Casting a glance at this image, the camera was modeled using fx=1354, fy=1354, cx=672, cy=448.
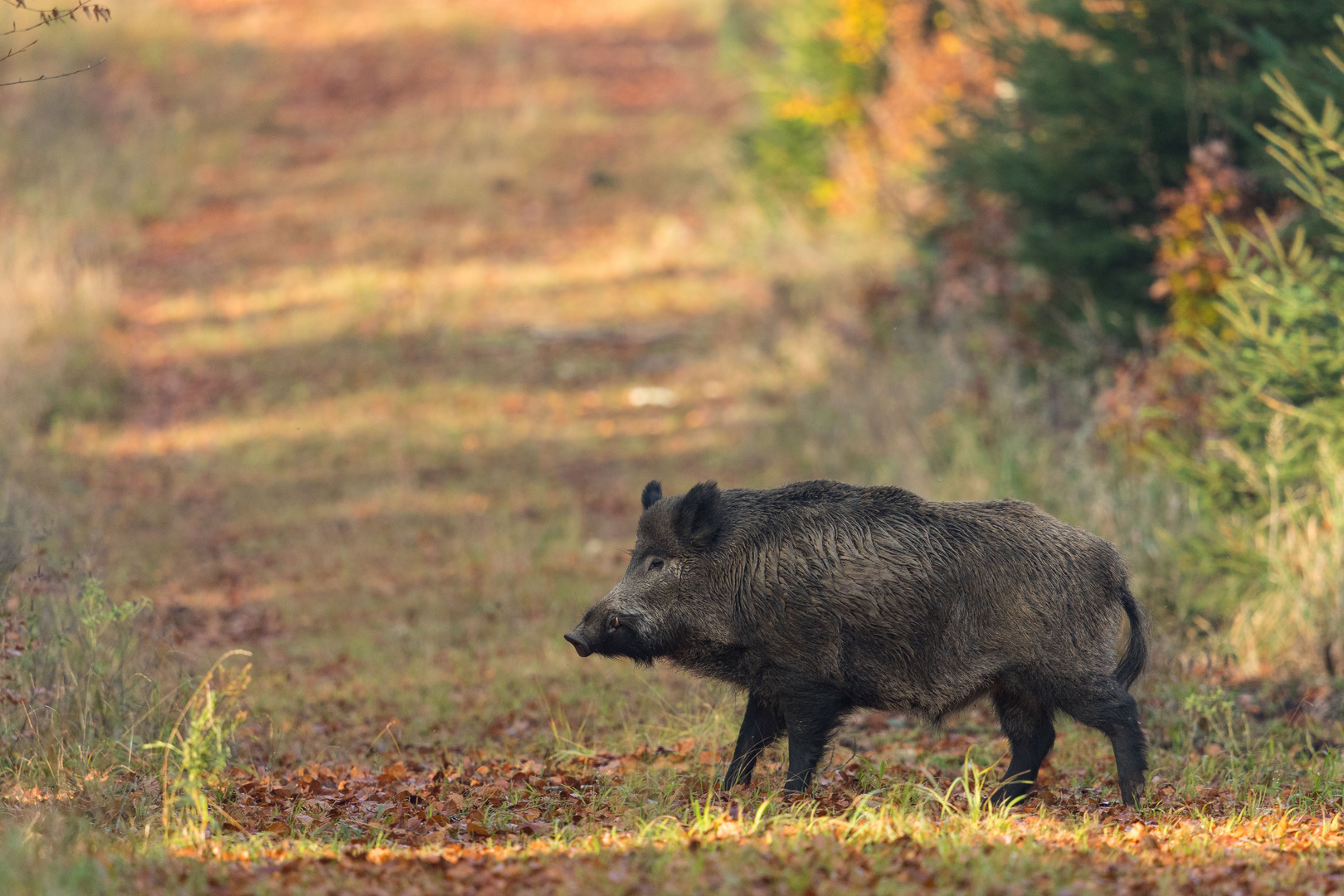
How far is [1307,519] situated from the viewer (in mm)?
8680

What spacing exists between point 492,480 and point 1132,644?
933 centimetres

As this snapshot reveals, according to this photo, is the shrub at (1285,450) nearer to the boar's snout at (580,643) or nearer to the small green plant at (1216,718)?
the small green plant at (1216,718)

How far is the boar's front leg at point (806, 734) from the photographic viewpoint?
234 inches

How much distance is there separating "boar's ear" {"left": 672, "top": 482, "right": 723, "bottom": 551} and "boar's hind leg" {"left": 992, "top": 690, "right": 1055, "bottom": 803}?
149cm

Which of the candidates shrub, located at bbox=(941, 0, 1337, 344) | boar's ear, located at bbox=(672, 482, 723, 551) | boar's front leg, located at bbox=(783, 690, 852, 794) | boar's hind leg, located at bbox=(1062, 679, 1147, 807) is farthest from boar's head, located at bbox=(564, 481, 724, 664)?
shrub, located at bbox=(941, 0, 1337, 344)

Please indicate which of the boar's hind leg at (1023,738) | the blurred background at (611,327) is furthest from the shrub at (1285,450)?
the boar's hind leg at (1023,738)

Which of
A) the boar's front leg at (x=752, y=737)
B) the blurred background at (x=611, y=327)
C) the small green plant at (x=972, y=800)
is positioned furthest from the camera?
the blurred background at (x=611, y=327)

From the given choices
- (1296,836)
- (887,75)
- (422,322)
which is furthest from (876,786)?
(887,75)

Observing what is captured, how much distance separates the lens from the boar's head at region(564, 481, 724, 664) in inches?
241

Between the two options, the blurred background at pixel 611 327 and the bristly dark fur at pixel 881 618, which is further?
the blurred background at pixel 611 327

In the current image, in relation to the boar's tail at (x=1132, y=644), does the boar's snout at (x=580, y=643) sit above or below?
above

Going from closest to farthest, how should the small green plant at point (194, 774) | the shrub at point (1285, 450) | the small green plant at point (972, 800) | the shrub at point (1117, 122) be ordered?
the small green plant at point (194, 774)
the small green plant at point (972, 800)
the shrub at point (1285, 450)
the shrub at point (1117, 122)

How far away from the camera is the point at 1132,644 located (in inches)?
244

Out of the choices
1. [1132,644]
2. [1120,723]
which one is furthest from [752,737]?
[1132,644]
